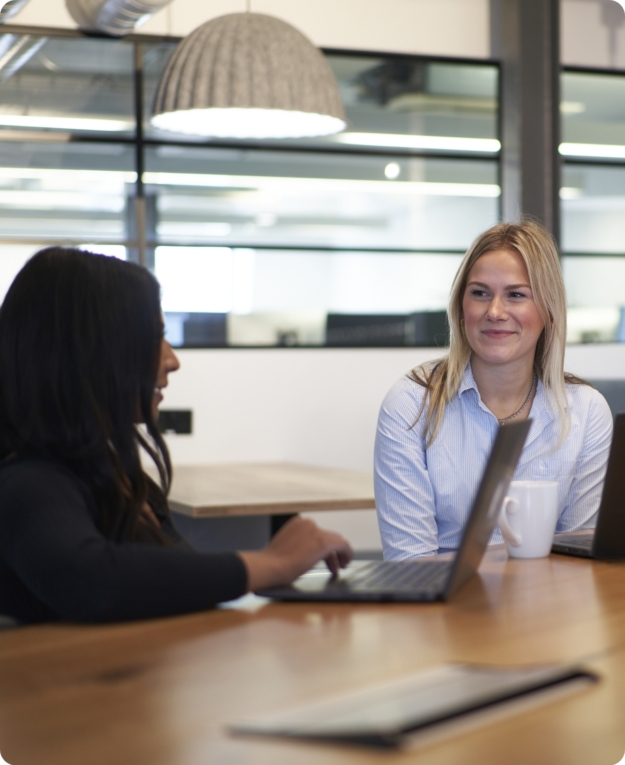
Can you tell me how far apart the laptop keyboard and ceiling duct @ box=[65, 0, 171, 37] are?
344 cm

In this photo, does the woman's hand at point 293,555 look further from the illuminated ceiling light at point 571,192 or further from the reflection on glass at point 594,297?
the illuminated ceiling light at point 571,192

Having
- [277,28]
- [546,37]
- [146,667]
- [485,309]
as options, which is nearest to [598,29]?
[546,37]

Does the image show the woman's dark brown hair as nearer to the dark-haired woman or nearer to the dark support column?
the dark-haired woman

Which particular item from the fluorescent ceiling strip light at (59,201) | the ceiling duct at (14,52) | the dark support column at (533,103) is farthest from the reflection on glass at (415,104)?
the ceiling duct at (14,52)

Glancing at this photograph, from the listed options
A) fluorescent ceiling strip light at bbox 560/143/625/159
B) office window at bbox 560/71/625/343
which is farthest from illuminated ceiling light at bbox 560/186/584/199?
fluorescent ceiling strip light at bbox 560/143/625/159

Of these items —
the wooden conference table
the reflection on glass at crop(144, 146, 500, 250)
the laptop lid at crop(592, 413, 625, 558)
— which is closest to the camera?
the wooden conference table

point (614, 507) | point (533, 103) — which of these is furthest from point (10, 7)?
point (614, 507)

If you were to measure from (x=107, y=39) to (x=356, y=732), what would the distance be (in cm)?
471

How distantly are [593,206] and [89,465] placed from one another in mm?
4936

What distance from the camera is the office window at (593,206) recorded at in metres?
5.61

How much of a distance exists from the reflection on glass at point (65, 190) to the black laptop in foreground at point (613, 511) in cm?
380

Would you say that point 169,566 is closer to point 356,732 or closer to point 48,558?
point 48,558

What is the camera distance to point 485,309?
206 cm

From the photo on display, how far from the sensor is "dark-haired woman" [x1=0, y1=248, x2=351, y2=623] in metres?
1.06
